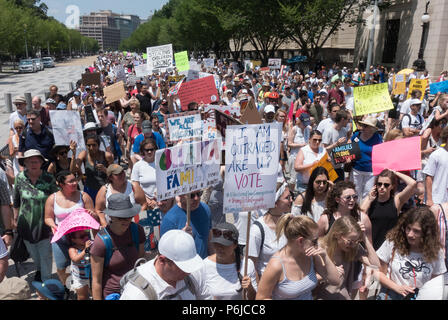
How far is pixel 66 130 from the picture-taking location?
17.2ft

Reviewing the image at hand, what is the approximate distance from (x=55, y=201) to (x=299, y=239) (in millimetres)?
2586

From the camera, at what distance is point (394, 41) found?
108 feet

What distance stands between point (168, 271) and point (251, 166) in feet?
4.26

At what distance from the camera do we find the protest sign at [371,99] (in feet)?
23.6

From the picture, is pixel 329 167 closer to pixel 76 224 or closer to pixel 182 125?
pixel 182 125

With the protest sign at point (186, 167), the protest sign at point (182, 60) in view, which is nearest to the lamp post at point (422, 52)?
the protest sign at point (182, 60)

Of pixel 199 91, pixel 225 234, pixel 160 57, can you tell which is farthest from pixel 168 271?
pixel 160 57

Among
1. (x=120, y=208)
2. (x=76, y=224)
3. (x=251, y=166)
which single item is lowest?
(x=76, y=224)

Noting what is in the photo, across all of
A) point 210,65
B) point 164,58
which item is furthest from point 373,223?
point 210,65

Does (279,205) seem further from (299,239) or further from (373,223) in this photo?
(373,223)

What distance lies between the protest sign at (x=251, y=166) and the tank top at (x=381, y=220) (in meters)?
1.31

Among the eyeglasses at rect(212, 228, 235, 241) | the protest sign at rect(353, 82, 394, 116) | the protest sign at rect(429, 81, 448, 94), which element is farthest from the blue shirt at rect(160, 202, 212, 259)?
the protest sign at rect(429, 81, 448, 94)

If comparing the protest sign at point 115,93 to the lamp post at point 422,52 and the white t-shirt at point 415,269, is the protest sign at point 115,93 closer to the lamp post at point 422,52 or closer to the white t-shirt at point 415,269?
the white t-shirt at point 415,269

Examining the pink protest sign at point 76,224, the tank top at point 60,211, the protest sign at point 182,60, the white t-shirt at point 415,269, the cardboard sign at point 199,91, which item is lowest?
the white t-shirt at point 415,269
